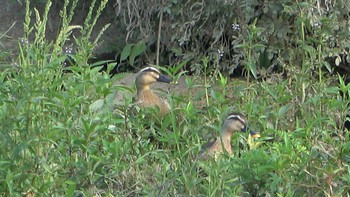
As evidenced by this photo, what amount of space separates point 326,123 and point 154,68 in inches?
83.8

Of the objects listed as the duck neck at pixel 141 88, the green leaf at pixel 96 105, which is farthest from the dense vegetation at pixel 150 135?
the duck neck at pixel 141 88

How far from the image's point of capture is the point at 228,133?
7.95 m

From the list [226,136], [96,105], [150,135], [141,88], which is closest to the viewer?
[96,105]

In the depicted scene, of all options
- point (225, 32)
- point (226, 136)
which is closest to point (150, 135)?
point (226, 136)

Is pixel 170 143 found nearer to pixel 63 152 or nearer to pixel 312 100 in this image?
pixel 63 152

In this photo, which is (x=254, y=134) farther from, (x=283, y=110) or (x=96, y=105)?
(x=96, y=105)

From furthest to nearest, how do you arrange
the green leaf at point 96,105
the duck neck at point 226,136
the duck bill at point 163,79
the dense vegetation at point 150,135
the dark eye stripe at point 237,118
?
the duck bill at point 163,79
the dark eye stripe at point 237,118
the duck neck at point 226,136
the green leaf at point 96,105
the dense vegetation at point 150,135

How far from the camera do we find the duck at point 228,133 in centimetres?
737

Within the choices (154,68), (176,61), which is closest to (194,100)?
(154,68)

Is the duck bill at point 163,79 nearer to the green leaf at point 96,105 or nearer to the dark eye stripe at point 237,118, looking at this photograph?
the dark eye stripe at point 237,118

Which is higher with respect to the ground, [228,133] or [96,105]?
[96,105]

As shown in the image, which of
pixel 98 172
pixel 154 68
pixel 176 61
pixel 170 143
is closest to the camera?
pixel 98 172

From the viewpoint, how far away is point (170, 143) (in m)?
7.37

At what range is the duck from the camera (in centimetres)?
737
